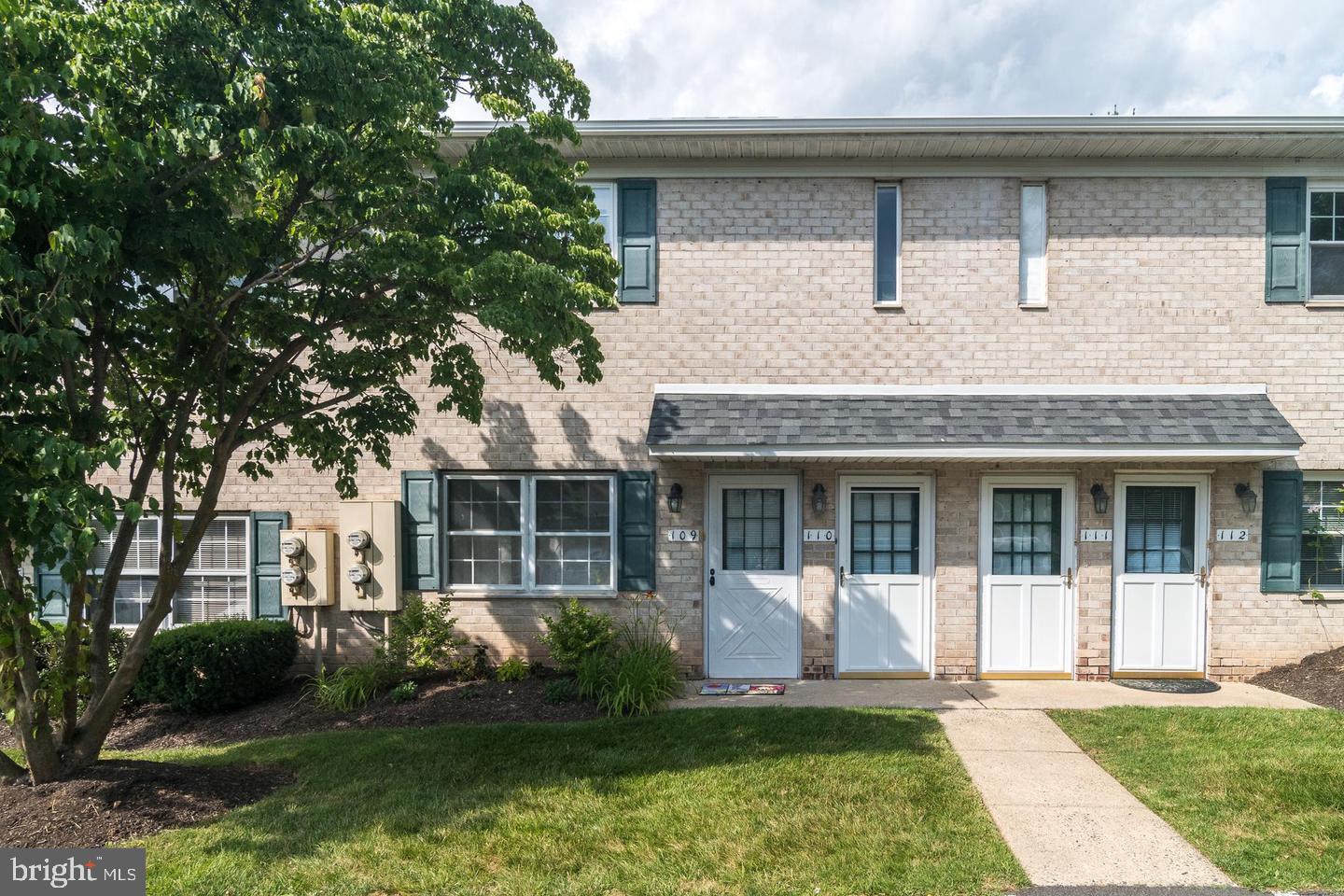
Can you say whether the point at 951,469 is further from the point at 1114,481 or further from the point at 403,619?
the point at 403,619

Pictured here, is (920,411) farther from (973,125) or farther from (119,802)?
(119,802)

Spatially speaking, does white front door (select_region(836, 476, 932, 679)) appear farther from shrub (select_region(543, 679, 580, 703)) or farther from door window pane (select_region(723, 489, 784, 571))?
shrub (select_region(543, 679, 580, 703))

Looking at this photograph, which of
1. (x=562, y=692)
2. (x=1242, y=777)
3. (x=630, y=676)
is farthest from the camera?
(x=562, y=692)

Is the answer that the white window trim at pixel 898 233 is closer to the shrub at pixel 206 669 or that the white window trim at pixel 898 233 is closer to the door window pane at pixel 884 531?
the door window pane at pixel 884 531

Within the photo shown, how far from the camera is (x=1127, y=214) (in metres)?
8.31

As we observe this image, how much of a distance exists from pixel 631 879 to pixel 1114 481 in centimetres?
670

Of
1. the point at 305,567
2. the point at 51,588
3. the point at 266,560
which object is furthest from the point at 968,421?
the point at 51,588

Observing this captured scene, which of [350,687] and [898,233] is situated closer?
[350,687]

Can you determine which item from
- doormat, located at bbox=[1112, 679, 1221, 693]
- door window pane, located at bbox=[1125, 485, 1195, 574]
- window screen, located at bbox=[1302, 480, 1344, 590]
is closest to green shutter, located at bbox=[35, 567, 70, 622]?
doormat, located at bbox=[1112, 679, 1221, 693]

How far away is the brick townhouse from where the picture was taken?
820 cm

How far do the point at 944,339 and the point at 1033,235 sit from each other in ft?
4.98

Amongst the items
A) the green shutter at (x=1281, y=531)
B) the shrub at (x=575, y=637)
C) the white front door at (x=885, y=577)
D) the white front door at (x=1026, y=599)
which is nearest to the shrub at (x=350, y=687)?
the shrub at (x=575, y=637)

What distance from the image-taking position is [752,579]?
8391mm

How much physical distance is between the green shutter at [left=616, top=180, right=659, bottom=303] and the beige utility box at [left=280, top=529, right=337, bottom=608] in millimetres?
4271
